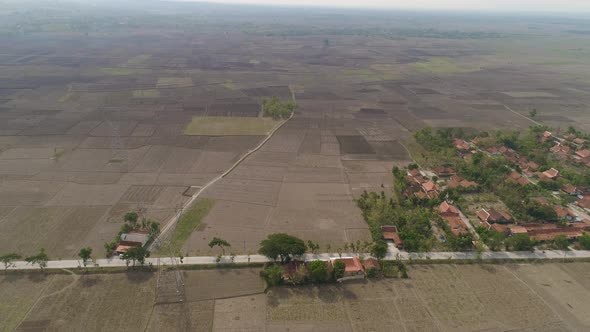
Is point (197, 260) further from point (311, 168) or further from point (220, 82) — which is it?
point (220, 82)

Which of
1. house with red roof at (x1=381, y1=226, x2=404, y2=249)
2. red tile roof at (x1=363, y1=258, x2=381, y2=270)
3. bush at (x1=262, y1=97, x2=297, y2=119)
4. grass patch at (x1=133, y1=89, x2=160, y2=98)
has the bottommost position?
red tile roof at (x1=363, y1=258, x2=381, y2=270)

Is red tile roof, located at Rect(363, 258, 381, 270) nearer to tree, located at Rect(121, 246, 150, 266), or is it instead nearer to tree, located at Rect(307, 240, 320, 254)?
tree, located at Rect(307, 240, 320, 254)

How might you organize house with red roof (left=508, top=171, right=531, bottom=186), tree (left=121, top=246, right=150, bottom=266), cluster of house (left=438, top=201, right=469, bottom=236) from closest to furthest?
tree (left=121, top=246, right=150, bottom=266), cluster of house (left=438, top=201, right=469, bottom=236), house with red roof (left=508, top=171, right=531, bottom=186)

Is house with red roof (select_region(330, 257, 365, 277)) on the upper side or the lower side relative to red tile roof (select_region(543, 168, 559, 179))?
lower

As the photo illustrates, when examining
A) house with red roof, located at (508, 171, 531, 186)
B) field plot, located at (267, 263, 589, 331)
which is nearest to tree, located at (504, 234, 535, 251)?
field plot, located at (267, 263, 589, 331)

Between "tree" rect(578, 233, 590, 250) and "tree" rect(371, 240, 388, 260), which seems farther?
"tree" rect(578, 233, 590, 250)

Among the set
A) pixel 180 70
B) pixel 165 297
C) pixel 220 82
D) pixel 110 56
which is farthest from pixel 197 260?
pixel 110 56
